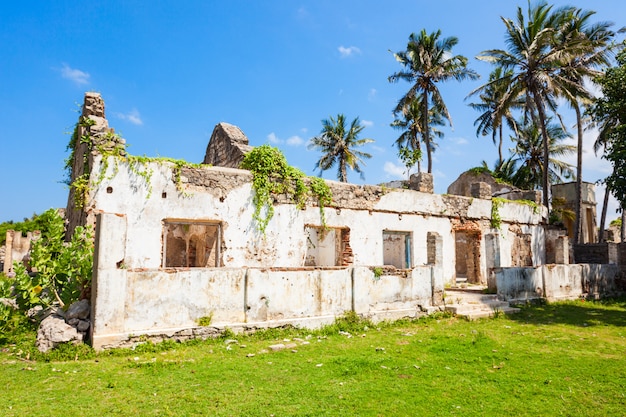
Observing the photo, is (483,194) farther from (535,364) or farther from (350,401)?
(350,401)

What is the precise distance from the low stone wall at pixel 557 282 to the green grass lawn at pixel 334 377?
364 centimetres

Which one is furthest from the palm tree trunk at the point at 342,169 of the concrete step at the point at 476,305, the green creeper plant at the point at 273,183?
the concrete step at the point at 476,305

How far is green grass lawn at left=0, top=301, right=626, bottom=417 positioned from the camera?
4.91 meters

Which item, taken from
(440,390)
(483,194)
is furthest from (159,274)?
(483,194)

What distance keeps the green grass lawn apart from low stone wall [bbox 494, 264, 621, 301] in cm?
364

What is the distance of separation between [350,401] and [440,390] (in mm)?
1262

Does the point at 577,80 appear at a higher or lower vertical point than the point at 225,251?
higher

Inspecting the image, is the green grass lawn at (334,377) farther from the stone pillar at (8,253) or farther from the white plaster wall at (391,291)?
the stone pillar at (8,253)

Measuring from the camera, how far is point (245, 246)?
12148mm

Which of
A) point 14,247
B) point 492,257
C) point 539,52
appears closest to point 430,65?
point 539,52

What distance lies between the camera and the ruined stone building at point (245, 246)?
24.6 ft

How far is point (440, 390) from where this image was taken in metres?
5.55

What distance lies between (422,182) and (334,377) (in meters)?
11.4

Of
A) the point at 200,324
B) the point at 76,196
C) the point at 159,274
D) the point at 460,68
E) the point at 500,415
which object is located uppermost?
the point at 460,68
